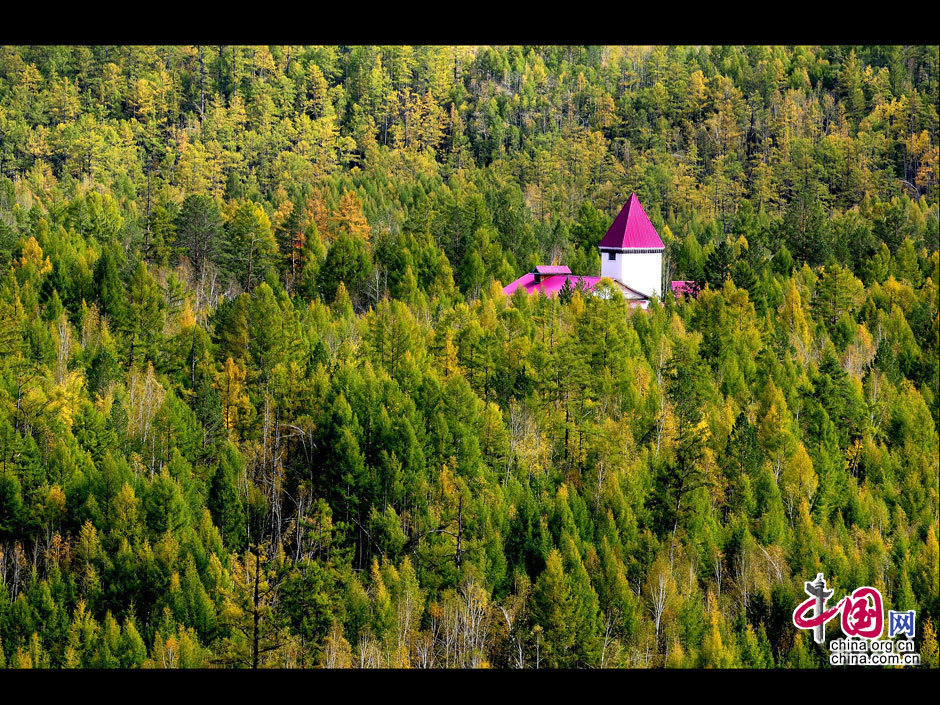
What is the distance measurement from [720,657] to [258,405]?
881 inches

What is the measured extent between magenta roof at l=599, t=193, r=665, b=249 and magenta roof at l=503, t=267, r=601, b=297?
2.87 meters

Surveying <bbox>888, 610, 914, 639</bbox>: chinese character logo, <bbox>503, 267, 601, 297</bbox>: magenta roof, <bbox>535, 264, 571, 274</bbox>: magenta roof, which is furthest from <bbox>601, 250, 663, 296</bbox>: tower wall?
<bbox>888, 610, 914, 639</bbox>: chinese character logo

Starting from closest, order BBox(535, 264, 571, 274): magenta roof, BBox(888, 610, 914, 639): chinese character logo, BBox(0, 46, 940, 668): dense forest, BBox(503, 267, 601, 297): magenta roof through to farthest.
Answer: BBox(888, 610, 914, 639): chinese character logo
BBox(0, 46, 940, 668): dense forest
BBox(503, 267, 601, 297): magenta roof
BBox(535, 264, 571, 274): magenta roof

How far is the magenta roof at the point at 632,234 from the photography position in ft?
245

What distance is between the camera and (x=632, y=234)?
2948 inches

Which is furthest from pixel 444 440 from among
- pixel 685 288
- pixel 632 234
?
pixel 685 288

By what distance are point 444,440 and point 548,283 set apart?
23975 millimetres

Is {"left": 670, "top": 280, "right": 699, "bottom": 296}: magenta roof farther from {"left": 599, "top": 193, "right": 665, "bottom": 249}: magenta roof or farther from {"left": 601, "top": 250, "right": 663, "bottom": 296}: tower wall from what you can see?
{"left": 599, "top": 193, "right": 665, "bottom": 249}: magenta roof

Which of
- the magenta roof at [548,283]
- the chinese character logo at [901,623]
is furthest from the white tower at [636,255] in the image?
the chinese character logo at [901,623]

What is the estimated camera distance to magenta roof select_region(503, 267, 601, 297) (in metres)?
70.4

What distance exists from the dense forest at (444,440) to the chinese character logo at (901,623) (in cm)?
1430

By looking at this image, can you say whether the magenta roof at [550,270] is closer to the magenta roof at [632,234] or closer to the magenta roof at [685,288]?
the magenta roof at [632,234]
